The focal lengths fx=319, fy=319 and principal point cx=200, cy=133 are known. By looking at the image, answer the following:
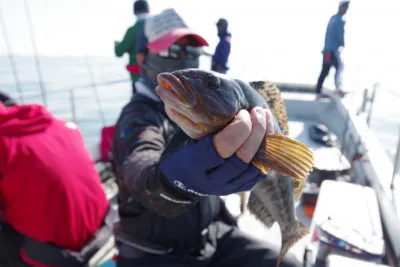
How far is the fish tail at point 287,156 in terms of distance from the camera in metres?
1.27

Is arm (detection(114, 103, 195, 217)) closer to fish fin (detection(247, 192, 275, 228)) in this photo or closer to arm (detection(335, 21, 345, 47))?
fish fin (detection(247, 192, 275, 228))

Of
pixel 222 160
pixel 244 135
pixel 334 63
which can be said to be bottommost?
pixel 334 63

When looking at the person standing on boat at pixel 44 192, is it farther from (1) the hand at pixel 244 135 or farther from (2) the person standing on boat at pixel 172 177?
(1) the hand at pixel 244 135

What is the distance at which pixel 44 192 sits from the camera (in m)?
1.94

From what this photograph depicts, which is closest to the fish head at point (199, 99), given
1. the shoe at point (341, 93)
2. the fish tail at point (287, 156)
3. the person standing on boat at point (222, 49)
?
the fish tail at point (287, 156)

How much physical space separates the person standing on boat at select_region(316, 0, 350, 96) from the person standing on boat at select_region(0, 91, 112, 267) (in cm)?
681

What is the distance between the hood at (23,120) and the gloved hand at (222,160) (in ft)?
3.26

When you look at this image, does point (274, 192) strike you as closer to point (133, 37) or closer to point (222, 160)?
point (222, 160)

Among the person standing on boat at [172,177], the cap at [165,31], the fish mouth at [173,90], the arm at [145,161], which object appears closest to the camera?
the fish mouth at [173,90]

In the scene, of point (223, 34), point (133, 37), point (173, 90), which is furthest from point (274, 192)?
point (223, 34)

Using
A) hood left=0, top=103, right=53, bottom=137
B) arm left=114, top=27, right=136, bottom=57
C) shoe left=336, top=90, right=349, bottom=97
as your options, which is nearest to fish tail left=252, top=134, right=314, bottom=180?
hood left=0, top=103, right=53, bottom=137

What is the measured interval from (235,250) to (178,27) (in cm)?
177

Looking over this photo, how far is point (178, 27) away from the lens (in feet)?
8.16

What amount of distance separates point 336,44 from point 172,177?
24.7ft
